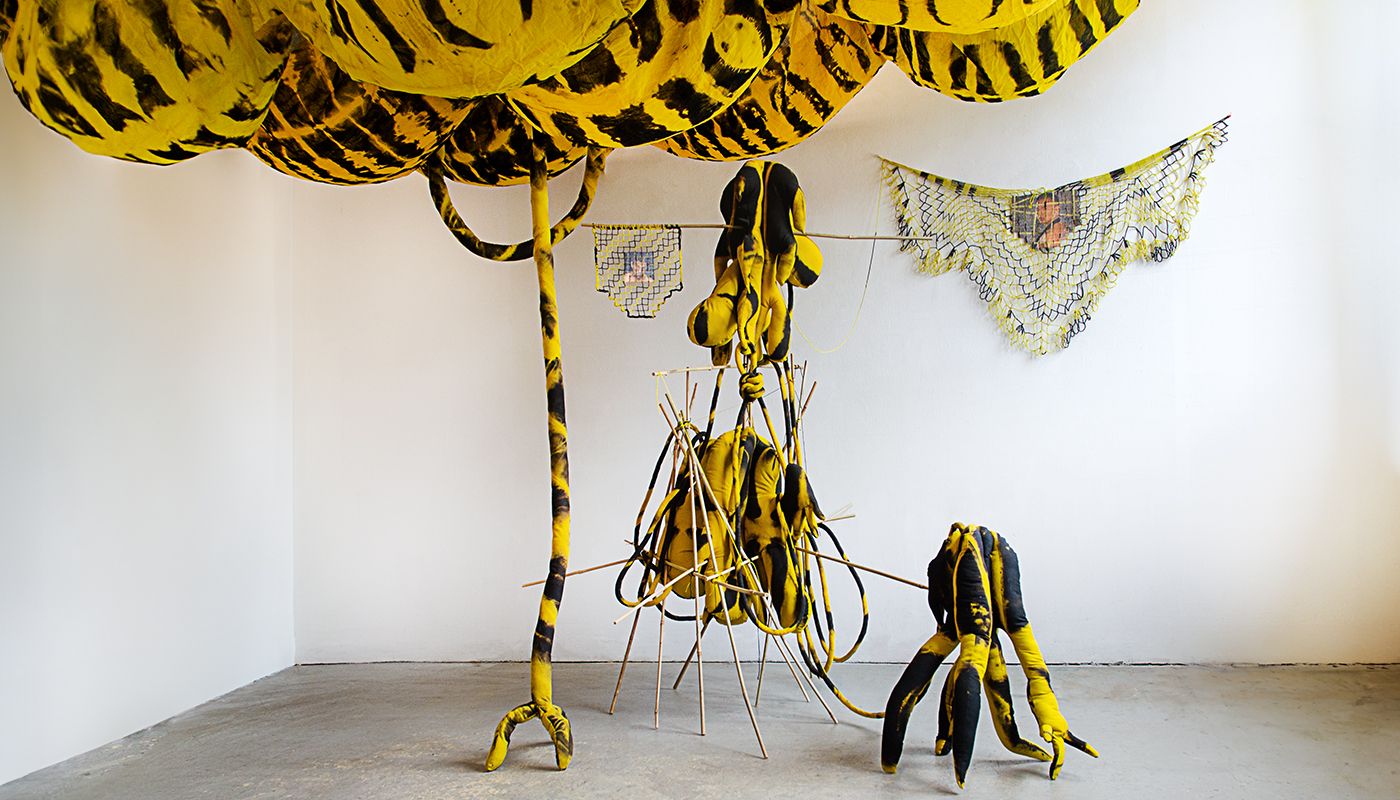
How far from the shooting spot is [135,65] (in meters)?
1.45

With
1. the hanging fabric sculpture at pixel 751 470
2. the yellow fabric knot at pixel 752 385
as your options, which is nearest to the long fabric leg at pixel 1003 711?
the hanging fabric sculpture at pixel 751 470

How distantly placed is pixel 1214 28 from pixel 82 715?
3427 millimetres

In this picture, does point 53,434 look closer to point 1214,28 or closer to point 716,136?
point 716,136

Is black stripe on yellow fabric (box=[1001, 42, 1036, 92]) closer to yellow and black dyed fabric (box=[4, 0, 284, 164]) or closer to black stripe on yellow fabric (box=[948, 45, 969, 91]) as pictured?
black stripe on yellow fabric (box=[948, 45, 969, 91])

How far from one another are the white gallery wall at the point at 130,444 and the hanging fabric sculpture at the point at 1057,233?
6.58 ft

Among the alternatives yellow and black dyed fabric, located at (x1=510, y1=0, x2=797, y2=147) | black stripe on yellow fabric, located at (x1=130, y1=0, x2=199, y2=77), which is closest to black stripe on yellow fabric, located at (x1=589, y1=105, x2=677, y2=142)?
yellow and black dyed fabric, located at (x1=510, y1=0, x2=797, y2=147)

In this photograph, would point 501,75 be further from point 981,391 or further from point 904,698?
point 981,391

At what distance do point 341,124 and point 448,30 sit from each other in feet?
2.51

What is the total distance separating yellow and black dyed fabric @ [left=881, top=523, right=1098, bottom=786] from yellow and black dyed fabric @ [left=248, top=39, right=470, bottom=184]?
4.16ft

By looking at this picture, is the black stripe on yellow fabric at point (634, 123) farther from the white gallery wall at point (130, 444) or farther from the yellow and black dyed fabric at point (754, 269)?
the white gallery wall at point (130, 444)

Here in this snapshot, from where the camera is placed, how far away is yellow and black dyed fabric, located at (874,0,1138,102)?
151cm

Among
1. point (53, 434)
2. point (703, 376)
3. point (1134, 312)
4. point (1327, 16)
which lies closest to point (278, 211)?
point (53, 434)

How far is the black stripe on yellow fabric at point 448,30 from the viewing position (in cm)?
111

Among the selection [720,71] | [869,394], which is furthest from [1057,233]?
[720,71]
